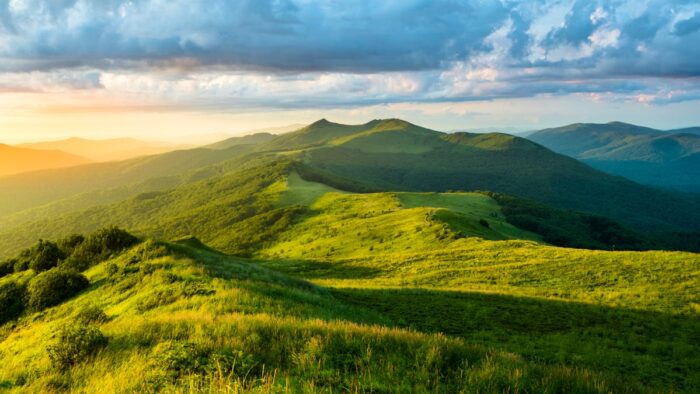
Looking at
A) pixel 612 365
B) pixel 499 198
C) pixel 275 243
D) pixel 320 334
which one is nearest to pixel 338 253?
pixel 275 243

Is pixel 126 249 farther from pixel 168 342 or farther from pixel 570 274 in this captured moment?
pixel 570 274

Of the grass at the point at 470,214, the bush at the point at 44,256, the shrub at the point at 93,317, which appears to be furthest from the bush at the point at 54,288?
the grass at the point at 470,214

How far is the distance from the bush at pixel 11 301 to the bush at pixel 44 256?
4061 mm

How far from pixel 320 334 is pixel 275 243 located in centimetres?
10475

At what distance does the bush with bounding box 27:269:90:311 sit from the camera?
23188 mm

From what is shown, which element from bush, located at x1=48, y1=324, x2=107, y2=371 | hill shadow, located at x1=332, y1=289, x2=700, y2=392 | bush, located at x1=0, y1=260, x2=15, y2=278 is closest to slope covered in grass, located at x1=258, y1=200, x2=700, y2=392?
hill shadow, located at x1=332, y1=289, x2=700, y2=392

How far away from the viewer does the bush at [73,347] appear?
33.4 ft

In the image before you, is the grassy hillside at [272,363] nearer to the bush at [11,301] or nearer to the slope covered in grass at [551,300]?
the slope covered in grass at [551,300]

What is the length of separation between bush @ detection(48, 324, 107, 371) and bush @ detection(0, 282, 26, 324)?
692 inches

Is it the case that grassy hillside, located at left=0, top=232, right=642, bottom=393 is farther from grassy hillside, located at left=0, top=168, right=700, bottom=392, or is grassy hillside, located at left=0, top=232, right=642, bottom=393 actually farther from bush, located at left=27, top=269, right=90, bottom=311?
bush, located at left=27, top=269, right=90, bottom=311

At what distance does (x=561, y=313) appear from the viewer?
965 inches

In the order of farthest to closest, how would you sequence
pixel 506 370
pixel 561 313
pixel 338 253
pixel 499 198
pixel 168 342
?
1. pixel 499 198
2. pixel 338 253
3. pixel 561 313
4. pixel 168 342
5. pixel 506 370

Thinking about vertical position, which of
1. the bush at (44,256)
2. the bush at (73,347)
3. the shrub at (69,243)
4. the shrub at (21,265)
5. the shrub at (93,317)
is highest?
the bush at (73,347)

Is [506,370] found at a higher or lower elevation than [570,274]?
higher
